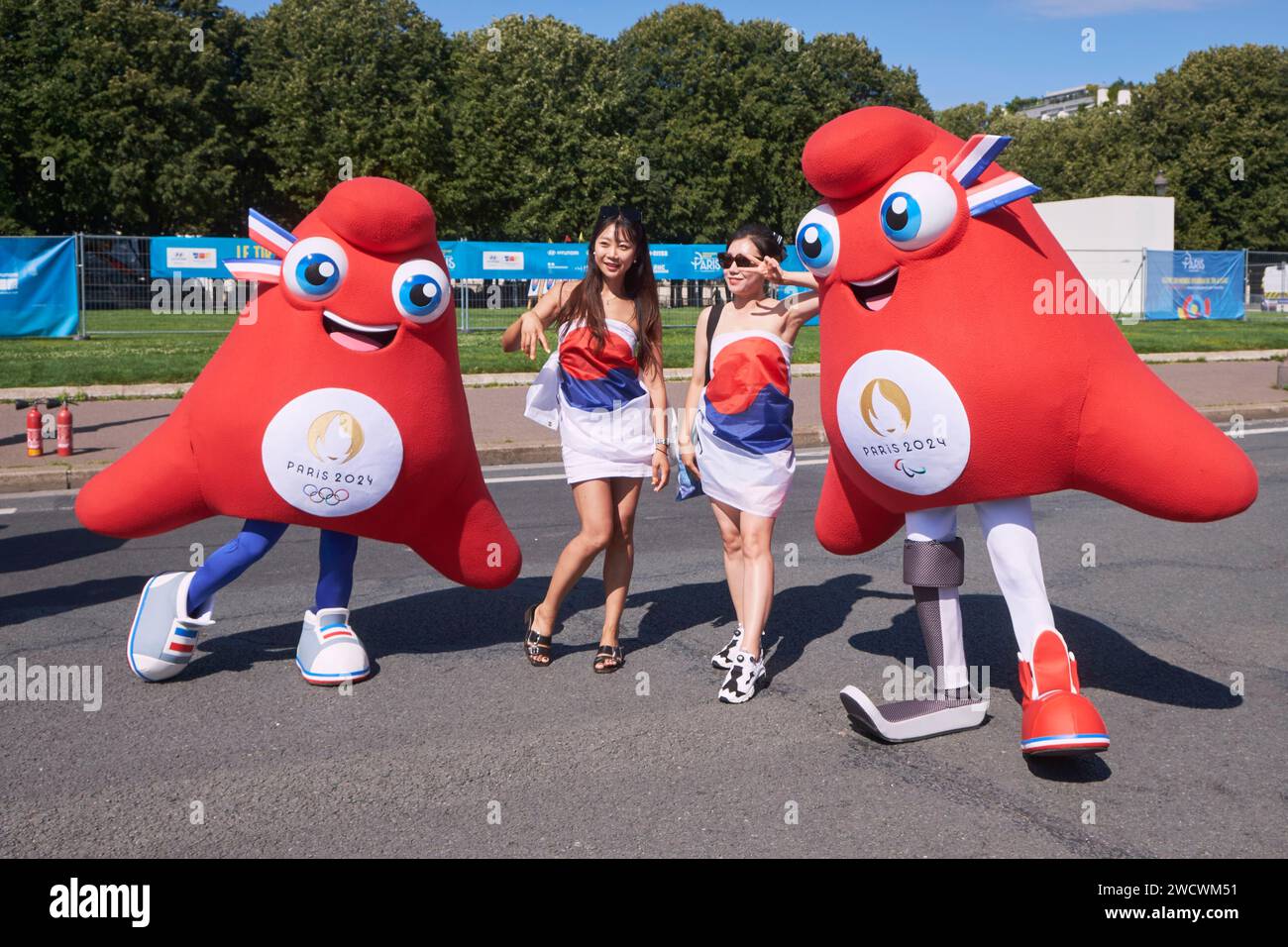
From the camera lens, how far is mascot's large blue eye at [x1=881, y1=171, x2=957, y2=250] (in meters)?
4.05

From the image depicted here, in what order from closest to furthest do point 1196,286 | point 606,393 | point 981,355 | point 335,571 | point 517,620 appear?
1. point 981,355
2. point 335,571
3. point 606,393
4. point 517,620
5. point 1196,286

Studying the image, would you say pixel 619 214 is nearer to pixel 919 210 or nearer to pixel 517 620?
pixel 919 210

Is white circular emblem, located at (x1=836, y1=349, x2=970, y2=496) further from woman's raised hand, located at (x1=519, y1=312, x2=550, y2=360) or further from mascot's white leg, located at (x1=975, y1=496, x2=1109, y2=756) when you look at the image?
woman's raised hand, located at (x1=519, y1=312, x2=550, y2=360)

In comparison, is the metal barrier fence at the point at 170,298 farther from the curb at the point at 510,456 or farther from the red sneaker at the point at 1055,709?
the red sneaker at the point at 1055,709

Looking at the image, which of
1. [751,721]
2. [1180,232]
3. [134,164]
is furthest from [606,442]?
[1180,232]

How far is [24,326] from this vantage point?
21938 millimetres

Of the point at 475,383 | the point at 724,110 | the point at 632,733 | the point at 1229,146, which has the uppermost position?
the point at 724,110

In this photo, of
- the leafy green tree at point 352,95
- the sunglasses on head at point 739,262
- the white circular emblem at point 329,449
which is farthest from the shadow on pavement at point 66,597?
the leafy green tree at point 352,95

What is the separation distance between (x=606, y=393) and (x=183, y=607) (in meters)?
1.89

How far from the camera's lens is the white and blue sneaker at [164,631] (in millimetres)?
5043

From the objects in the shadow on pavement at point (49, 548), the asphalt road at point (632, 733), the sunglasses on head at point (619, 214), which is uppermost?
the sunglasses on head at point (619, 214)

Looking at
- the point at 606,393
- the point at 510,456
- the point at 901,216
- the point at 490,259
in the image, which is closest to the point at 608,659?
the point at 606,393

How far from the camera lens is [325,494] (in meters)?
4.64

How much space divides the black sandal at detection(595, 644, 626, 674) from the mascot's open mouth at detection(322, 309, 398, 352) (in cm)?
159
